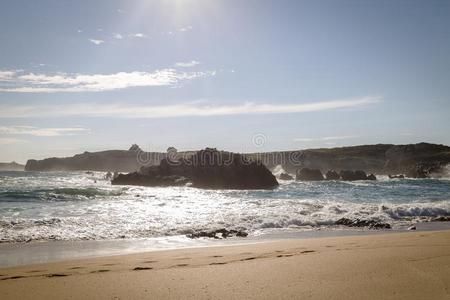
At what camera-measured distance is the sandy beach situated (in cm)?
494

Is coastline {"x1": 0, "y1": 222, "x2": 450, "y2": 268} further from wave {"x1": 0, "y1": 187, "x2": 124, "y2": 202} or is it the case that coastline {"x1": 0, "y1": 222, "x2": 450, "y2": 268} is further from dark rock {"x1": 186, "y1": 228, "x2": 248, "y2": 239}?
wave {"x1": 0, "y1": 187, "x2": 124, "y2": 202}

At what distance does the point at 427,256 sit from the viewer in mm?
6859

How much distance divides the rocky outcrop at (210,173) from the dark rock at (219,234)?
30.9m

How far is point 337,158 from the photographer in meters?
118

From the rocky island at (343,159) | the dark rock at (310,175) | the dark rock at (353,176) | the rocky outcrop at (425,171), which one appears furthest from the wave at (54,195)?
the rocky outcrop at (425,171)

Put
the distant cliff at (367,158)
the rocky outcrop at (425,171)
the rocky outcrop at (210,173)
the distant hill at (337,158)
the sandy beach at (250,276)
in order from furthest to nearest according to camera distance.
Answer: the distant hill at (337,158) < the distant cliff at (367,158) < the rocky outcrop at (425,171) < the rocky outcrop at (210,173) < the sandy beach at (250,276)

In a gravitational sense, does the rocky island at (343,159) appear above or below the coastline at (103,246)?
above

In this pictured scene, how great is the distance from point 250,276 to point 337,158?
117 metres

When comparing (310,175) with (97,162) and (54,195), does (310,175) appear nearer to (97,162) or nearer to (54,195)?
(54,195)

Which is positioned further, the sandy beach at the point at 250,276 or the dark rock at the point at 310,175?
the dark rock at the point at 310,175

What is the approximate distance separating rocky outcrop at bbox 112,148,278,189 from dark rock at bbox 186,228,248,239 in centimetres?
3092

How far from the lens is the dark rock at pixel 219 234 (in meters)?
12.4

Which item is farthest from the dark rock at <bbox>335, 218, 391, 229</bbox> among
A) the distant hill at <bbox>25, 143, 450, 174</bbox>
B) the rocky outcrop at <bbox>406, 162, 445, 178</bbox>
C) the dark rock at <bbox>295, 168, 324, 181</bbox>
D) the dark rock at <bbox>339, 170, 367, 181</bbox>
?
the distant hill at <bbox>25, 143, 450, 174</bbox>

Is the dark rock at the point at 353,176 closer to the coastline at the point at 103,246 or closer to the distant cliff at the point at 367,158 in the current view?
the distant cliff at the point at 367,158
